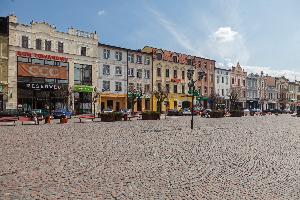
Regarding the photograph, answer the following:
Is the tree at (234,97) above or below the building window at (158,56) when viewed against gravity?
below

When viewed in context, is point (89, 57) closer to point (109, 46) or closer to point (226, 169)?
point (109, 46)

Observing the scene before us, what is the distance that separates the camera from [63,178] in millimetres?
8867

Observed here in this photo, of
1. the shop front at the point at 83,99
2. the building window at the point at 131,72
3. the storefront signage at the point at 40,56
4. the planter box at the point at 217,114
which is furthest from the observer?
the building window at the point at 131,72

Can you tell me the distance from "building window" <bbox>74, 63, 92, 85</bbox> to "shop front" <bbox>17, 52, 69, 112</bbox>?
5.80 ft

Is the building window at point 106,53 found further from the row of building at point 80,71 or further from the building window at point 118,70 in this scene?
the building window at point 118,70

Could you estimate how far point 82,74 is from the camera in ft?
175

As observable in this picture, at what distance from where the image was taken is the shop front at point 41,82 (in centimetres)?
4622

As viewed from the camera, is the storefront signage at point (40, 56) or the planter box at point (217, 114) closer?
the storefront signage at point (40, 56)

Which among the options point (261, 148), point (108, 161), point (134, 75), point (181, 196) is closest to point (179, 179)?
point (181, 196)

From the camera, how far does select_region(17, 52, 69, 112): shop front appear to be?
46219 mm

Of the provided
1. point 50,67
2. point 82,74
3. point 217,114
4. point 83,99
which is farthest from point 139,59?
point 217,114

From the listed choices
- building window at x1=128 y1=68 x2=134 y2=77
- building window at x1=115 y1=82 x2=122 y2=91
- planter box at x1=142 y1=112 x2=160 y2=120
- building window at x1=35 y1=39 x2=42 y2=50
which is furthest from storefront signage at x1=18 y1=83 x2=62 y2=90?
building window at x1=128 y1=68 x2=134 y2=77

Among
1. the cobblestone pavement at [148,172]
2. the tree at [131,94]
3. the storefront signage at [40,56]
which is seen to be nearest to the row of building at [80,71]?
the storefront signage at [40,56]

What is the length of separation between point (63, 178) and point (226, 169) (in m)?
4.53
